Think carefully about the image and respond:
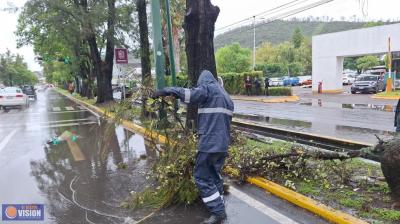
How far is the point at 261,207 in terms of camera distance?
5.42 meters

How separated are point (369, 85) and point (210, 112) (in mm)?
30570

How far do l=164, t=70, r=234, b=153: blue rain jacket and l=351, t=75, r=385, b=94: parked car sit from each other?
30.3 m

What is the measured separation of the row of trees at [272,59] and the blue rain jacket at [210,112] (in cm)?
5364

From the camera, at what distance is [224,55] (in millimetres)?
62812

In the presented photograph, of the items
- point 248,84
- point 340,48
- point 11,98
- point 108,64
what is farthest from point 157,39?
point 340,48

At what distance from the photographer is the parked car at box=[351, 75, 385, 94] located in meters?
32.3

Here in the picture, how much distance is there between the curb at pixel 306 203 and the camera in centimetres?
465

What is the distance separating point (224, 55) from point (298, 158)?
187ft

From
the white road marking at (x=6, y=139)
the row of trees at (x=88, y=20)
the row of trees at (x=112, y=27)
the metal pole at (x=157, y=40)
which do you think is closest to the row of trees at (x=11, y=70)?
the row of trees at (x=112, y=27)

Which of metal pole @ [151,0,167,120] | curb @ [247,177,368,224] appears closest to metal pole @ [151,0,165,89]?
metal pole @ [151,0,167,120]

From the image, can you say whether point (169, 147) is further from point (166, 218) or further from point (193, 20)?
point (193, 20)

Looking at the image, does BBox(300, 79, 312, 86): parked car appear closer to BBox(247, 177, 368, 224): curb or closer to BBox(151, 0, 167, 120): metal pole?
BBox(151, 0, 167, 120): metal pole

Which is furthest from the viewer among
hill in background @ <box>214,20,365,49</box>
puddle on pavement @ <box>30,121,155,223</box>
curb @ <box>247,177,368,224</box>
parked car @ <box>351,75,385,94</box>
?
hill in background @ <box>214,20,365,49</box>

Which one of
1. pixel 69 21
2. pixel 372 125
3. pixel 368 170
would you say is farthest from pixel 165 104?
pixel 69 21
